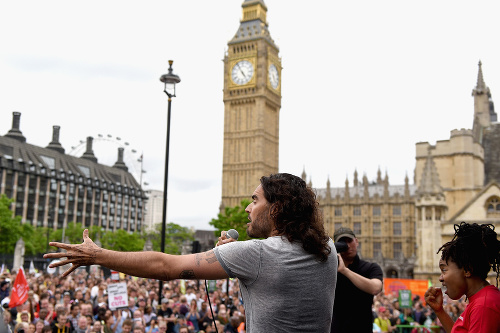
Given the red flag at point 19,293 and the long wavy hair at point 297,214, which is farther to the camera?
the red flag at point 19,293

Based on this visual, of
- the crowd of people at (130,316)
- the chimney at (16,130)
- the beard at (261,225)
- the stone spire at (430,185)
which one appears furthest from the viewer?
the chimney at (16,130)

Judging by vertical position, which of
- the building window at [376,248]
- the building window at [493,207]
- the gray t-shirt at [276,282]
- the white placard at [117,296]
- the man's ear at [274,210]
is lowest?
the building window at [376,248]

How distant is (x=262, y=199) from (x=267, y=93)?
82050mm

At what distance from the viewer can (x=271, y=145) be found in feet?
287

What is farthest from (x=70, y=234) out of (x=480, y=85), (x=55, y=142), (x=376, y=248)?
(x=480, y=85)

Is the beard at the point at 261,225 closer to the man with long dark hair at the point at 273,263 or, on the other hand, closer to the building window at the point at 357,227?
the man with long dark hair at the point at 273,263

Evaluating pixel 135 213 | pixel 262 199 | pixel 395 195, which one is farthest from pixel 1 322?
pixel 135 213

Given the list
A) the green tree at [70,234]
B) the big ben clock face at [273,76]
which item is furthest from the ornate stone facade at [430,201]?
the green tree at [70,234]

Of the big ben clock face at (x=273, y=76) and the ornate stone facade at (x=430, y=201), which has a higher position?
the big ben clock face at (x=273, y=76)

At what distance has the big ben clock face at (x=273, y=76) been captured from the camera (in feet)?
280

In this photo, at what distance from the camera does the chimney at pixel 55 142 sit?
9044 cm

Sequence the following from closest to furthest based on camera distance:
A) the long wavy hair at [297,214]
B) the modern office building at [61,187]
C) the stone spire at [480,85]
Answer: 1. the long wavy hair at [297,214]
2. the stone spire at [480,85]
3. the modern office building at [61,187]

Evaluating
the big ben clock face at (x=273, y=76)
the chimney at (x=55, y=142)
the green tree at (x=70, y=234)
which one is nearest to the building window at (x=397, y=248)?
the big ben clock face at (x=273, y=76)

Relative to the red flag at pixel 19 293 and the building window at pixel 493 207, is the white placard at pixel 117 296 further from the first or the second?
the building window at pixel 493 207
